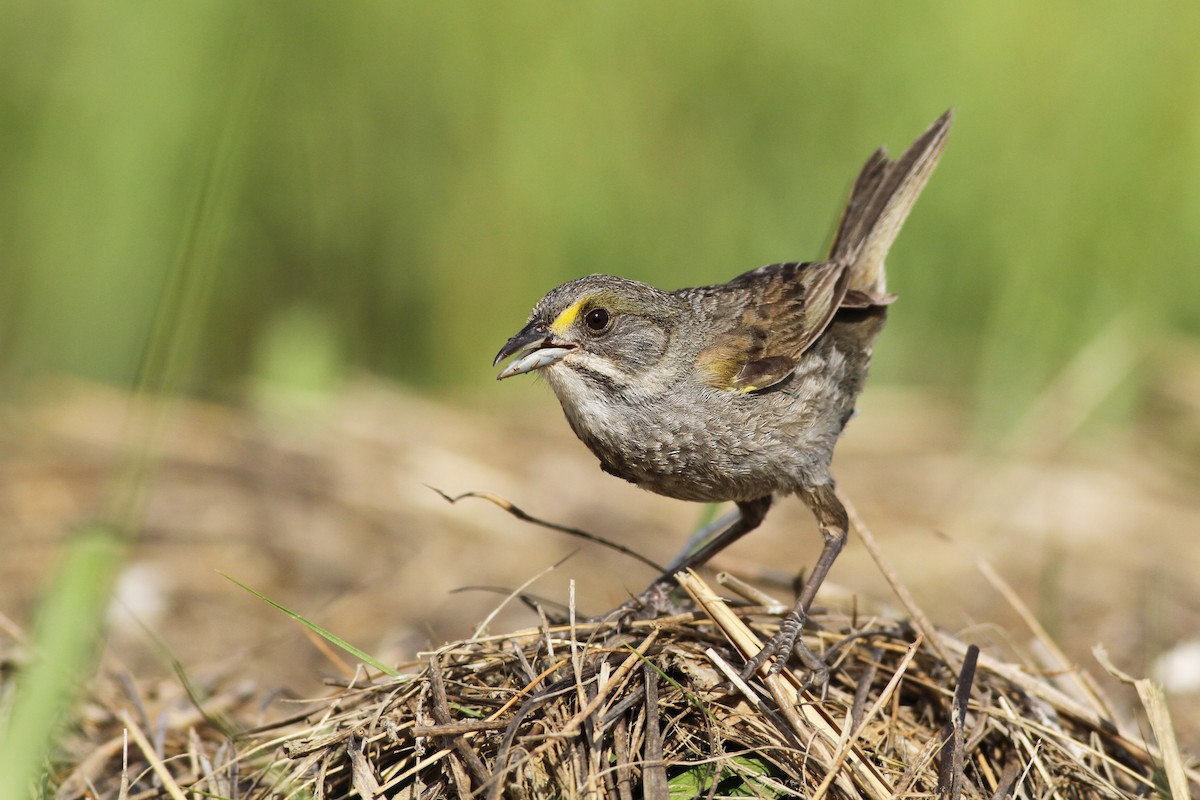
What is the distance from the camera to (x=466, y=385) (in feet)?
29.7

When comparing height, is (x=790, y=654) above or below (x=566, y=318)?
below

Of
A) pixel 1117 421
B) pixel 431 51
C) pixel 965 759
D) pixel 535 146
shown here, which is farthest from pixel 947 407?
pixel 965 759

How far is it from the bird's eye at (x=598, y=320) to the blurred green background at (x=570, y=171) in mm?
3981

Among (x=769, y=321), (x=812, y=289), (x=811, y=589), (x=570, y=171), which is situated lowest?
(x=811, y=589)

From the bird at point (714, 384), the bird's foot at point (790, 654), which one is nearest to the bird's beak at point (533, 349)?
the bird at point (714, 384)

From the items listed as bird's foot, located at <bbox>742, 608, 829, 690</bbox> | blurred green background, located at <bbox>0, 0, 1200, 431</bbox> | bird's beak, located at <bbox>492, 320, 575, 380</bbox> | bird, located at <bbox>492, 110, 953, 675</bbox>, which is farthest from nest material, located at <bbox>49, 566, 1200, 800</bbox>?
blurred green background, located at <bbox>0, 0, 1200, 431</bbox>

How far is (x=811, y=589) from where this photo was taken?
3600 millimetres

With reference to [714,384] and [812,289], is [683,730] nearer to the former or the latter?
[714,384]

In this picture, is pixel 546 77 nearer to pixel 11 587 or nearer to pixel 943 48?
pixel 943 48

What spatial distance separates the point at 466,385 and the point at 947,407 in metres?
3.33

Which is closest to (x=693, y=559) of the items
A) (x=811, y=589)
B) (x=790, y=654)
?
(x=811, y=589)

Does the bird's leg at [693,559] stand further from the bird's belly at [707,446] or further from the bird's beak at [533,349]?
the bird's beak at [533,349]

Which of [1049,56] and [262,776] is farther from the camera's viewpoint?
[1049,56]

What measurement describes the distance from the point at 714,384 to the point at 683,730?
1.31 m
